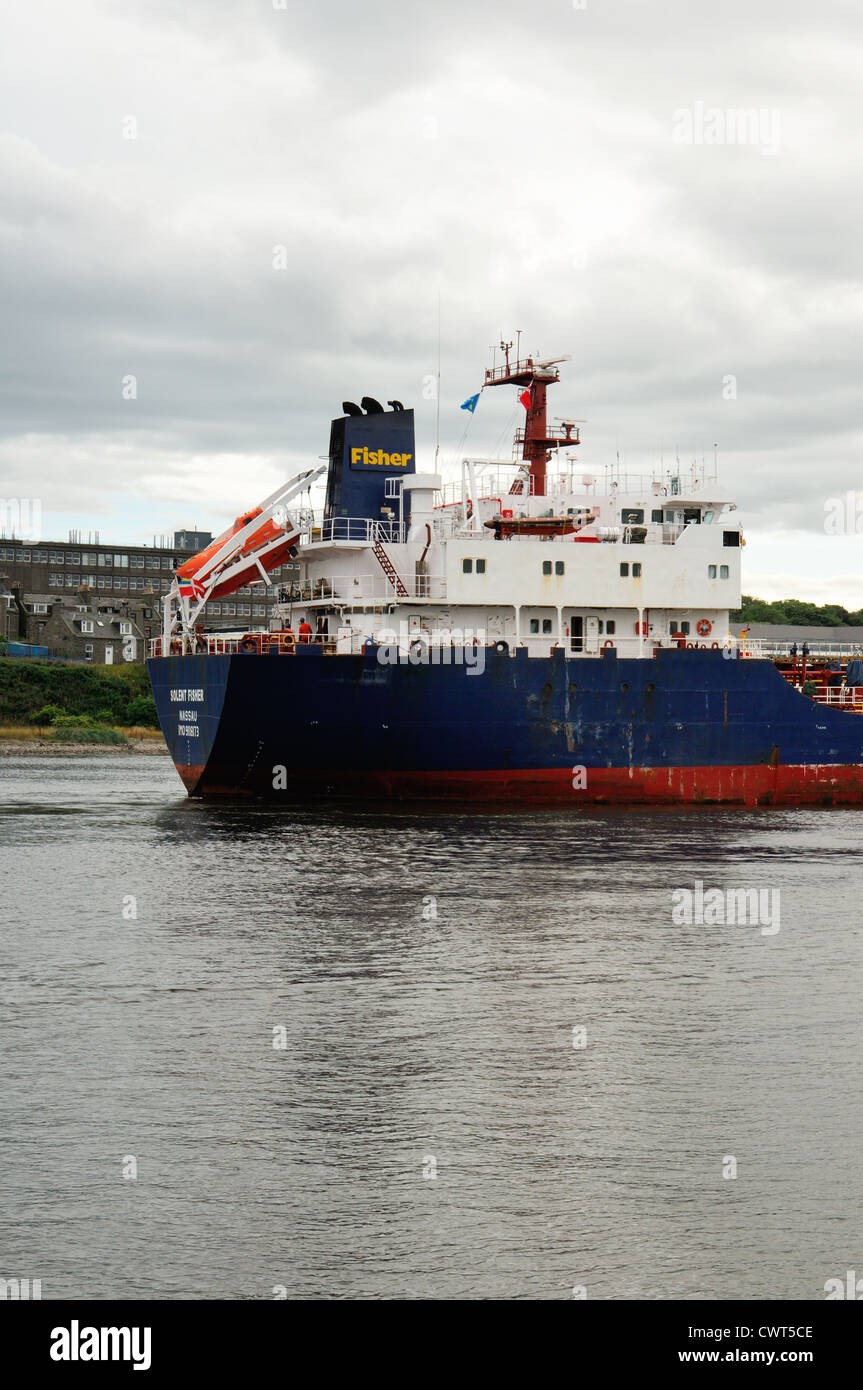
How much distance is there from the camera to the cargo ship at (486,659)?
120 ft

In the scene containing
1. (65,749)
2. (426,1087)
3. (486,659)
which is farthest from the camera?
(65,749)

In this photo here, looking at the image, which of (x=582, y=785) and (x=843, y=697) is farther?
(x=843, y=697)

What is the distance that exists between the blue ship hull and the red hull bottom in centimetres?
4

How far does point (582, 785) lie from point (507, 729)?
2.97 metres

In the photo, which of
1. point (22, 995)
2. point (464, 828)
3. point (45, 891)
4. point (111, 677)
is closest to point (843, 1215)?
point (22, 995)

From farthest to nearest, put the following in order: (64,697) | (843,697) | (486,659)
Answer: (64,697)
(843,697)
(486,659)

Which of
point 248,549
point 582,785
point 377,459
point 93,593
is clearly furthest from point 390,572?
point 93,593

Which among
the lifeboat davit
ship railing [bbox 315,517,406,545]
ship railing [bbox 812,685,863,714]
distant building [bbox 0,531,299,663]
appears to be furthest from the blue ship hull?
distant building [bbox 0,531,299,663]

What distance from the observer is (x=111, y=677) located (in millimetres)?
95938

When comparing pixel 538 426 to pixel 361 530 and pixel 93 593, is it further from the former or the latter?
pixel 93 593

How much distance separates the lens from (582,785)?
3853 centimetres

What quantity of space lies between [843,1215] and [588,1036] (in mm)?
4889

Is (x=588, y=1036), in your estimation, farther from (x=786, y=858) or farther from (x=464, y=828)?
(x=464, y=828)
